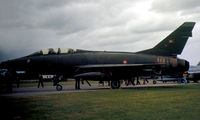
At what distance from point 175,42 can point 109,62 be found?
20.5 ft

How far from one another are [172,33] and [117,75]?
6347mm

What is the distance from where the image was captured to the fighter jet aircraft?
1653cm

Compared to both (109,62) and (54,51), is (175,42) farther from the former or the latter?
(54,51)

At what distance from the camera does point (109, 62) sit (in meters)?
17.8

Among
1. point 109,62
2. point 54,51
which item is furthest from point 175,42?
point 54,51

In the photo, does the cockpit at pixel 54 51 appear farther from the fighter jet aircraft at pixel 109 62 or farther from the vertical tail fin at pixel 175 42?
the vertical tail fin at pixel 175 42

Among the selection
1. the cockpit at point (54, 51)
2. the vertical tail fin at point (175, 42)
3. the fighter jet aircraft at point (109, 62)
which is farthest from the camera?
the vertical tail fin at point (175, 42)

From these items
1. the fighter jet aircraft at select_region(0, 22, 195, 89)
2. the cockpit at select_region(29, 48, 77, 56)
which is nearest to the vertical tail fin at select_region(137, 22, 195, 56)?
the fighter jet aircraft at select_region(0, 22, 195, 89)

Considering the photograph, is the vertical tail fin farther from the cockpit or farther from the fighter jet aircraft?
the cockpit

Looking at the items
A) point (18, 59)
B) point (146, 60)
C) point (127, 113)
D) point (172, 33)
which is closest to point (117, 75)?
point (146, 60)

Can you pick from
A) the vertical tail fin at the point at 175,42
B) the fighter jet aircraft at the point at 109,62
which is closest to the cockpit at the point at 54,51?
the fighter jet aircraft at the point at 109,62

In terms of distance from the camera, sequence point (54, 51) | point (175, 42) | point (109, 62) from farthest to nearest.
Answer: point (175, 42), point (109, 62), point (54, 51)

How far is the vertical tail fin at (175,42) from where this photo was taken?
1895cm

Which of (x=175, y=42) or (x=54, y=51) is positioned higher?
(x=175, y=42)
